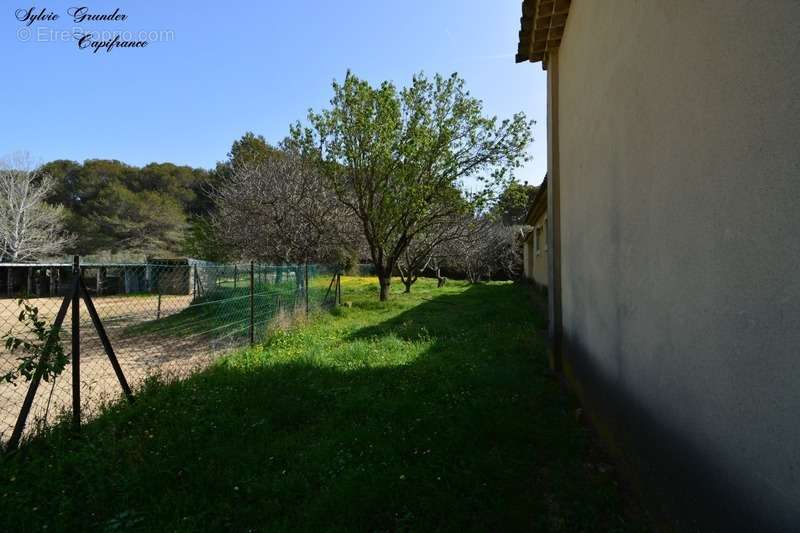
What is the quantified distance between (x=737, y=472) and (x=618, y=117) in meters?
2.18

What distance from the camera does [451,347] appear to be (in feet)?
21.1

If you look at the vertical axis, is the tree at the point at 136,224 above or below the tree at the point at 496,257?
above

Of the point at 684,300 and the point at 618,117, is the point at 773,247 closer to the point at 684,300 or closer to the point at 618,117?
the point at 684,300

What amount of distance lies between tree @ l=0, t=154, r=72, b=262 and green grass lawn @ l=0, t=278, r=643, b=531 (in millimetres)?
28977

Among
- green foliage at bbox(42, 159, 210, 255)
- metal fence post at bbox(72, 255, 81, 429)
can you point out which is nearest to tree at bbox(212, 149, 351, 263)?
metal fence post at bbox(72, 255, 81, 429)

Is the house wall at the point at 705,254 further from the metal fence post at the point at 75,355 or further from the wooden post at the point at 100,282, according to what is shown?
the wooden post at the point at 100,282

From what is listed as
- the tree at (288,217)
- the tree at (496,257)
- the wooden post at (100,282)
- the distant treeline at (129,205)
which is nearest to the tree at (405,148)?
the tree at (288,217)

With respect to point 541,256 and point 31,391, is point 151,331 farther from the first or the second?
point 541,256

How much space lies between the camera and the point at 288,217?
553 inches

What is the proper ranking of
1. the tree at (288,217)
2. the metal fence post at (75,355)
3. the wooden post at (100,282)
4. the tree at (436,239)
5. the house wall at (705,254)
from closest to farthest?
the house wall at (705,254) < the metal fence post at (75,355) < the wooden post at (100,282) < the tree at (288,217) < the tree at (436,239)

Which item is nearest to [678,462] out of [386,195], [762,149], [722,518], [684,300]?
[722,518]

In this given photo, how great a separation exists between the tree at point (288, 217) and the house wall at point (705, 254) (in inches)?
467

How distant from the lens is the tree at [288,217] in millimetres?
14133

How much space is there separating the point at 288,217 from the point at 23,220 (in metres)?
22.4
